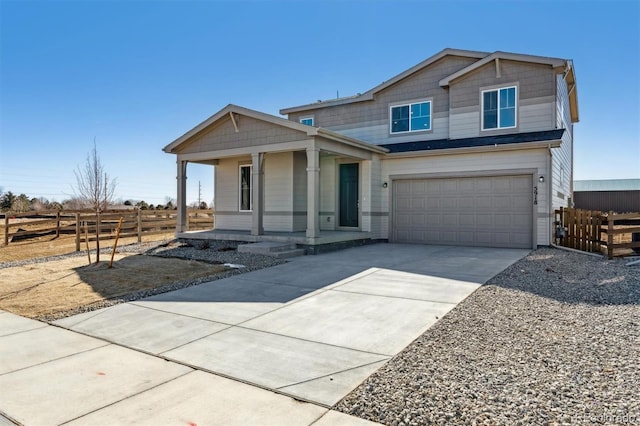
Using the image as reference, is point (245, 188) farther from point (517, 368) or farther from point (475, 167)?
point (517, 368)

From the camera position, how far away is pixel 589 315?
511 centimetres

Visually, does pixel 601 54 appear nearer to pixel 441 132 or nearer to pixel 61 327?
pixel 441 132

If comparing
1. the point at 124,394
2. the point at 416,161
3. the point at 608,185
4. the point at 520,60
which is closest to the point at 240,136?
the point at 416,161

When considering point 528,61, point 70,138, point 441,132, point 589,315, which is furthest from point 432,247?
point 70,138

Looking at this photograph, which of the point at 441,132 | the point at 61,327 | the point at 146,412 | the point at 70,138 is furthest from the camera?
the point at 70,138

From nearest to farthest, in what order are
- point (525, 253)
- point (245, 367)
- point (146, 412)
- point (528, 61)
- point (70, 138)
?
point (146, 412)
point (245, 367)
point (525, 253)
point (528, 61)
point (70, 138)

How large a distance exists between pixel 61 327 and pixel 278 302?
2.88 m

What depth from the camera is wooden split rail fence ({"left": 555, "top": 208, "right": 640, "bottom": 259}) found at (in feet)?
32.6

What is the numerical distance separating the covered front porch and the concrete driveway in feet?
14.5

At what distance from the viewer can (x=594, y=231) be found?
10914 mm

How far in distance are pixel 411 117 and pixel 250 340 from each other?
42.3 ft

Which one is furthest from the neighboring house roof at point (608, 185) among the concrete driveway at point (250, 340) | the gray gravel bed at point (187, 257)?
the concrete driveway at point (250, 340)

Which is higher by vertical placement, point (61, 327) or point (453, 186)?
point (453, 186)

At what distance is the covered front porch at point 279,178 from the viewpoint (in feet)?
37.8
